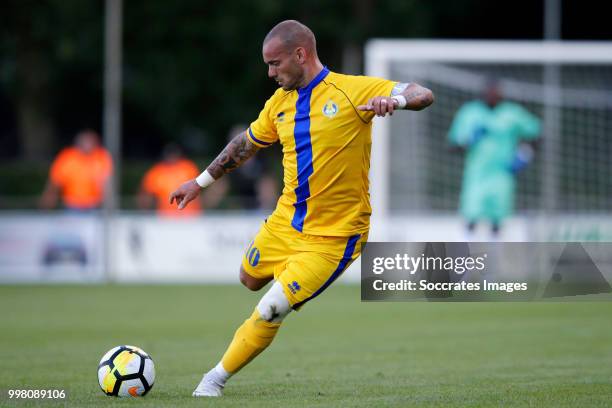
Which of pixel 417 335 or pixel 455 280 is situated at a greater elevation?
pixel 455 280

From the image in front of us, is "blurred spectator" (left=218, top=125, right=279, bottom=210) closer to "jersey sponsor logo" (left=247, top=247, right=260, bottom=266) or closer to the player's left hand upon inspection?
"jersey sponsor logo" (left=247, top=247, right=260, bottom=266)

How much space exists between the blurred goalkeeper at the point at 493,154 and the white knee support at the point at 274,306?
1025 cm

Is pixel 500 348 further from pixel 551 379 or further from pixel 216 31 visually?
pixel 216 31

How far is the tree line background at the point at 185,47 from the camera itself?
1258 inches

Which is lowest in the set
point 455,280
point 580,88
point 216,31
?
point 455,280

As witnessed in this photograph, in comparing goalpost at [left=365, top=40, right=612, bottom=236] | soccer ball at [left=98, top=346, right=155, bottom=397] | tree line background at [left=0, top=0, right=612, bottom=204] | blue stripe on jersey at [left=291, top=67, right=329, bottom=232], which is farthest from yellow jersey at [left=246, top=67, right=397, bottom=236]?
tree line background at [left=0, top=0, right=612, bottom=204]

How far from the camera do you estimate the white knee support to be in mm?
7492

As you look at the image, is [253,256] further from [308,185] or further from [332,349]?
[332,349]

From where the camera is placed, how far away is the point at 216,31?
33656 millimetres

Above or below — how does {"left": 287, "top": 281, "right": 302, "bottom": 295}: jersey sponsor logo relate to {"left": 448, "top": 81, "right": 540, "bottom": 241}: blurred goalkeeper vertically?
below

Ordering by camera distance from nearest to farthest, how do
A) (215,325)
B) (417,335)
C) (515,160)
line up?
(417,335) → (215,325) → (515,160)

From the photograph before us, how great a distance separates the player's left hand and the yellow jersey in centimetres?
35

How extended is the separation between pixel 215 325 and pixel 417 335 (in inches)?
94.5

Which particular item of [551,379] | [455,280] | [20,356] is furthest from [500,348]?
[20,356]
